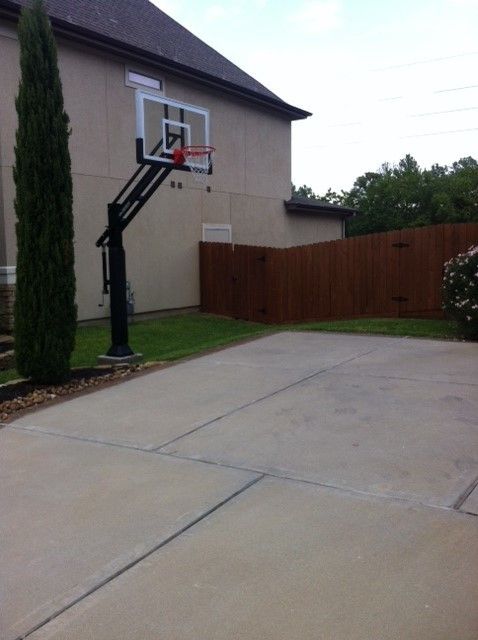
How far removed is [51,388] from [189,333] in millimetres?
6164

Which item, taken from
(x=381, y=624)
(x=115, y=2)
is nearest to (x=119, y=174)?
(x=115, y=2)

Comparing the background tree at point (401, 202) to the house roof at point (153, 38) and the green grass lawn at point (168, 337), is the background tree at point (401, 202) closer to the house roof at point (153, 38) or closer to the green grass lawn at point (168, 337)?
the house roof at point (153, 38)

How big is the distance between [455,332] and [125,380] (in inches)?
241

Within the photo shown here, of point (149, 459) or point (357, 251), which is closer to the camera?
point (149, 459)

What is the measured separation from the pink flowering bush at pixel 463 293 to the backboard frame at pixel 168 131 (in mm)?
4691

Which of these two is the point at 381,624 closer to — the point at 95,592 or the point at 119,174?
the point at 95,592

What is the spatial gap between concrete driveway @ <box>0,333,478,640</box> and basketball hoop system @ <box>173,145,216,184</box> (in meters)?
4.33

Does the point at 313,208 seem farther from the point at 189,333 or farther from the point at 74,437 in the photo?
the point at 74,437

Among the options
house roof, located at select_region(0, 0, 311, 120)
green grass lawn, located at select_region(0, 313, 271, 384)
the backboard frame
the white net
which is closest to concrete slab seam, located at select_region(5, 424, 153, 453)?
green grass lawn, located at select_region(0, 313, 271, 384)

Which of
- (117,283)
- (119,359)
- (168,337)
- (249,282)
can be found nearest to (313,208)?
(249,282)

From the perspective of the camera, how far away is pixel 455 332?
11.6m

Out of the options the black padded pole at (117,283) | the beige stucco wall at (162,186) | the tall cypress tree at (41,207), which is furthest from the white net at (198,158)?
the beige stucco wall at (162,186)

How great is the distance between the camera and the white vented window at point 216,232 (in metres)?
18.1

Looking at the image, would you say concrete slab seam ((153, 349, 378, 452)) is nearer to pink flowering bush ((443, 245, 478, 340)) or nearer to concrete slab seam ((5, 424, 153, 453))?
concrete slab seam ((5, 424, 153, 453))
